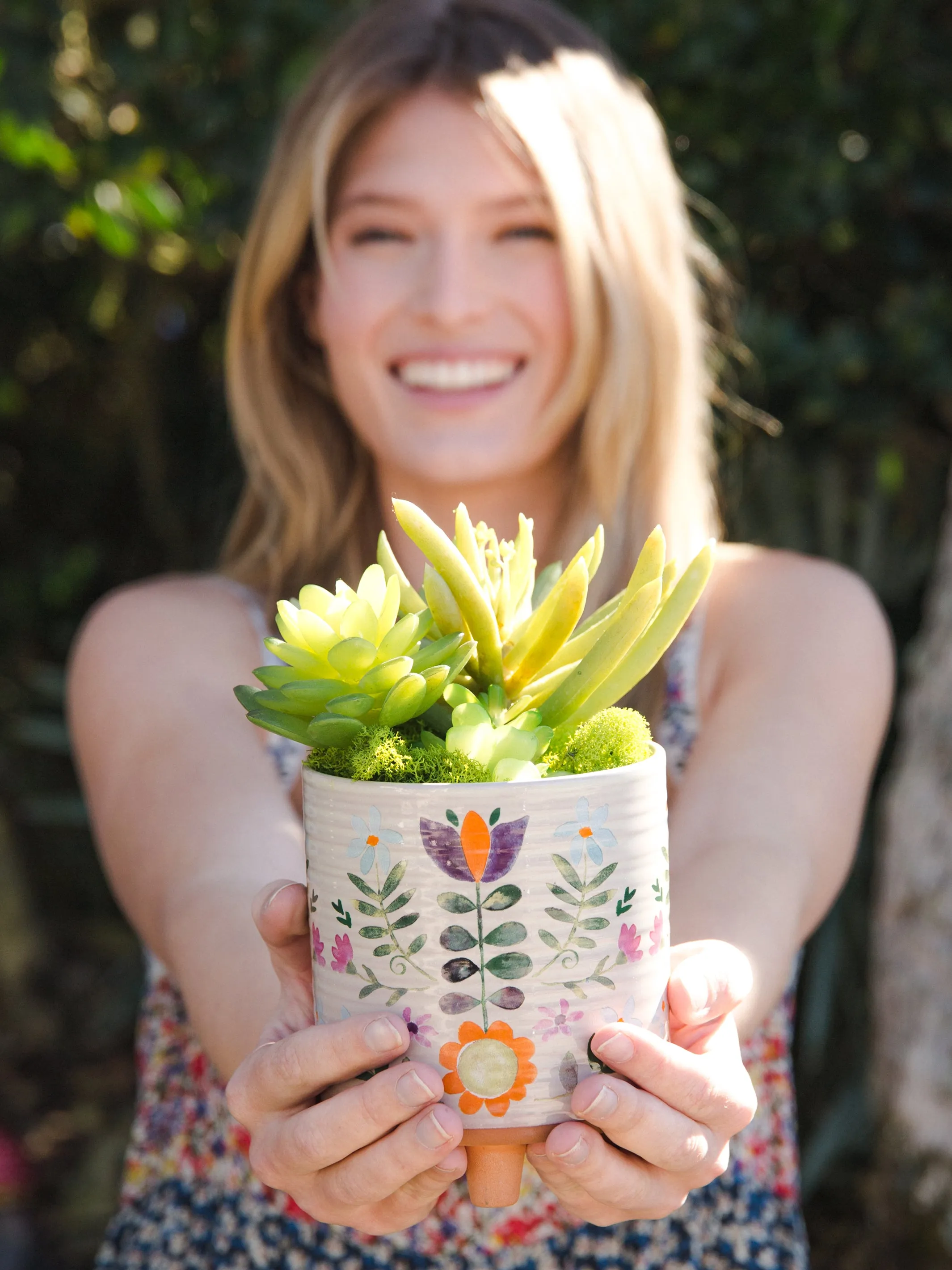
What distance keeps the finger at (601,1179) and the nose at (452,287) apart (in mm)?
1076

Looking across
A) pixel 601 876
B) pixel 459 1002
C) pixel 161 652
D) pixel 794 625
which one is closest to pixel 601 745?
pixel 601 876

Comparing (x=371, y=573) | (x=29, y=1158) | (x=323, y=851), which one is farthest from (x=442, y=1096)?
→ (x=29, y=1158)

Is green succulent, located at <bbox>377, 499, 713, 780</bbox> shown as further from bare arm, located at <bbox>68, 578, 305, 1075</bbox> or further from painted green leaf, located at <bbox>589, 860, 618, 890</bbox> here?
bare arm, located at <bbox>68, 578, 305, 1075</bbox>

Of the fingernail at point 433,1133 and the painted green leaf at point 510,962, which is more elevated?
the painted green leaf at point 510,962

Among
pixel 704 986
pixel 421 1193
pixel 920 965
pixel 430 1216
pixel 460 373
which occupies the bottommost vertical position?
pixel 920 965

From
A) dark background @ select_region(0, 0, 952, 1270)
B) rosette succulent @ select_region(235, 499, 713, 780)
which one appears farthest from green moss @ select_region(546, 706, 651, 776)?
dark background @ select_region(0, 0, 952, 1270)

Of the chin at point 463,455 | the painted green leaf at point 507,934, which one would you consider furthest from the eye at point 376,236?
the painted green leaf at point 507,934

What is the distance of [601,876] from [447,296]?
1002 millimetres

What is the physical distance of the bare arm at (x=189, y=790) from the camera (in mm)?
1203

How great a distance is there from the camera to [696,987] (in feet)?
2.87

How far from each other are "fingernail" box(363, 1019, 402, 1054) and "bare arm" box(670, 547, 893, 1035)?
435 mm

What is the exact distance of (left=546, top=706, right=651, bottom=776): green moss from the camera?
2.63 ft

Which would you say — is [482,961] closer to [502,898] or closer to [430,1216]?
[502,898]

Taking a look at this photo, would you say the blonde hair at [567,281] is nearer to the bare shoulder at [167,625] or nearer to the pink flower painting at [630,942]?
the bare shoulder at [167,625]
